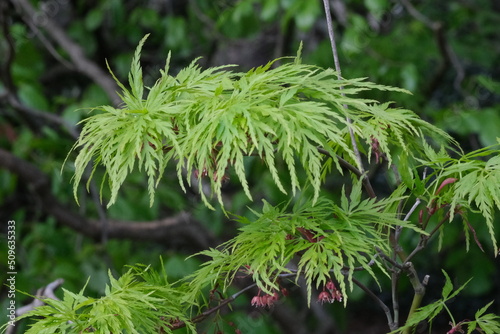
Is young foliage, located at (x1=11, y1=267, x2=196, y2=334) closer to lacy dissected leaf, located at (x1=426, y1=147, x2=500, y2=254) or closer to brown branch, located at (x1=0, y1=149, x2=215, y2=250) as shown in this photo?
lacy dissected leaf, located at (x1=426, y1=147, x2=500, y2=254)

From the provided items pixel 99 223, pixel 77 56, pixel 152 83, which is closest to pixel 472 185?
pixel 99 223

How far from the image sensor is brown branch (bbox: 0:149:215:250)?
76.9 inches

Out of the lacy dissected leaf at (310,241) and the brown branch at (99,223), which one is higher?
the lacy dissected leaf at (310,241)

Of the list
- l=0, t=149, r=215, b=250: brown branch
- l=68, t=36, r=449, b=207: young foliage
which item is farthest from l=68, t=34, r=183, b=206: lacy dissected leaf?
l=0, t=149, r=215, b=250: brown branch

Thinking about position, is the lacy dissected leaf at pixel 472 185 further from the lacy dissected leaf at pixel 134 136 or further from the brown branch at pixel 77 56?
the brown branch at pixel 77 56

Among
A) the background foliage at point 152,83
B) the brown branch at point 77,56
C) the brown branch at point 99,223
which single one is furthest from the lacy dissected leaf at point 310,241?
the brown branch at point 77,56

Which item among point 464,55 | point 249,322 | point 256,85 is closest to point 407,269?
point 256,85

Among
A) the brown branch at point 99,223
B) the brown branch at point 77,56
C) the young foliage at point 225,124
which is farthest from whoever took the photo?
the brown branch at point 77,56

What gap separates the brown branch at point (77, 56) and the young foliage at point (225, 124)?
59.0 inches

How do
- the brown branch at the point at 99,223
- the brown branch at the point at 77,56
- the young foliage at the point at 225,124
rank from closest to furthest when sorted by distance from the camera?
1. the young foliage at the point at 225,124
2. the brown branch at the point at 99,223
3. the brown branch at the point at 77,56

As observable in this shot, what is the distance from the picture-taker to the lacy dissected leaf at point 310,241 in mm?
715

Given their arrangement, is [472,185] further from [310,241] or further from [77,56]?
[77,56]

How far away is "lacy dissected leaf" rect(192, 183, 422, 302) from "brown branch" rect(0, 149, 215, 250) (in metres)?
1.27

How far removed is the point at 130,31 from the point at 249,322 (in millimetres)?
1445
